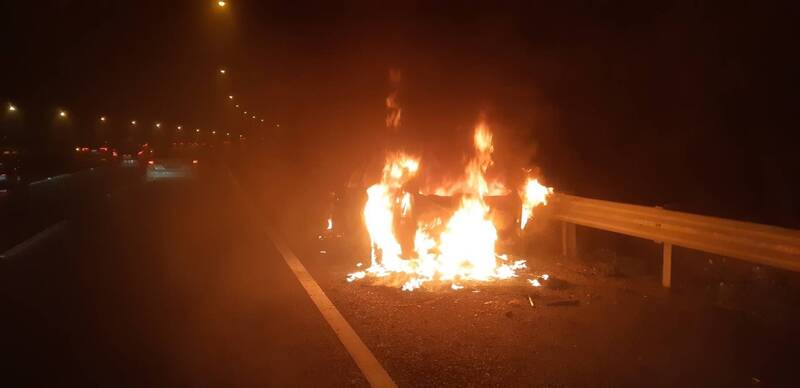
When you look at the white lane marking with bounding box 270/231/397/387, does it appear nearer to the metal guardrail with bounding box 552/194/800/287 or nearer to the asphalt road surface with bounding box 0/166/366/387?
the asphalt road surface with bounding box 0/166/366/387

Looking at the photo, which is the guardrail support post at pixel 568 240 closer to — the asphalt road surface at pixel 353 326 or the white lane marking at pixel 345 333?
the asphalt road surface at pixel 353 326

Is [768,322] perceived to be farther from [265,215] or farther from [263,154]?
[263,154]

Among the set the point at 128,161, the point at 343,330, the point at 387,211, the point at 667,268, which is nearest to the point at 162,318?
the point at 343,330

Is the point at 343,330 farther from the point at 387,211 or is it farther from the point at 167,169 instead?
the point at 167,169

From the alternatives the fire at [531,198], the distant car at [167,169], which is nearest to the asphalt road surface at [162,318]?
the fire at [531,198]

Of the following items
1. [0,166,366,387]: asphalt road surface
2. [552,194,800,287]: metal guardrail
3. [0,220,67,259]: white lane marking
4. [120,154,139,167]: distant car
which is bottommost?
[120,154,139,167]: distant car

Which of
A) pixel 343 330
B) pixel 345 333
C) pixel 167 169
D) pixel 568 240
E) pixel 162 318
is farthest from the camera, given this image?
pixel 167 169

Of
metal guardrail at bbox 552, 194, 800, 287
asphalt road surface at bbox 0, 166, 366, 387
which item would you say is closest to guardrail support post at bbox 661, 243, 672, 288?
metal guardrail at bbox 552, 194, 800, 287

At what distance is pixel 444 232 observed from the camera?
9758 mm

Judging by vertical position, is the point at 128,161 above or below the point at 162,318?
below

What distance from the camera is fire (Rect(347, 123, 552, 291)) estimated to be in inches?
360

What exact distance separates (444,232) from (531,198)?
1.61 metres

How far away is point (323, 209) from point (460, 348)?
11.5 m

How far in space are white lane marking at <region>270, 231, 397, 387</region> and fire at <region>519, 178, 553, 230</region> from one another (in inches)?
136
